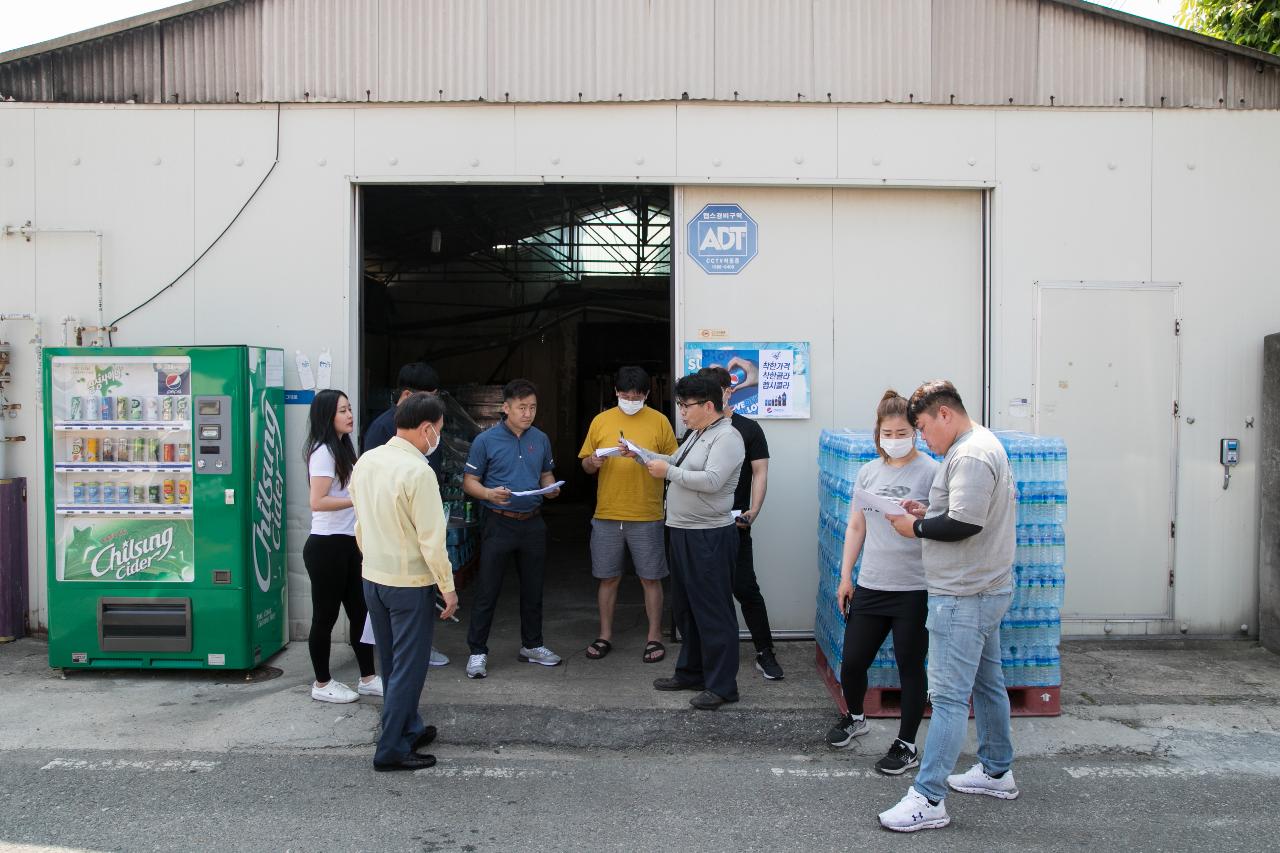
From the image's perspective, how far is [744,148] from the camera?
6.28 meters

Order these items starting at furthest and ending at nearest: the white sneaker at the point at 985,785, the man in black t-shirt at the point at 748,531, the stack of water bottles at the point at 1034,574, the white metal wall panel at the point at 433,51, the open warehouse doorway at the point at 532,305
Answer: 1. the open warehouse doorway at the point at 532,305
2. the white metal wall panel at the point at 433,51
3. the man in black t-shirt at the point at 748,531
4. the stack of water bottles at the point at 1034,574
5. the white sneaker at the point at 985,785

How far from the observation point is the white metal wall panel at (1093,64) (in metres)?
6.35

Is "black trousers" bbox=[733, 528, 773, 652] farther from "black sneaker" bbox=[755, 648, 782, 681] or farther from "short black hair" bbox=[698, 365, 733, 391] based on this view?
"short black hair" bbox=[698, 365, 733, 391]

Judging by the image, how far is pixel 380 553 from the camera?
4184 millimetres

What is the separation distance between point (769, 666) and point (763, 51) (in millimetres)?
4138

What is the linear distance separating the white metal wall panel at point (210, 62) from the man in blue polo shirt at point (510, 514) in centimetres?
294

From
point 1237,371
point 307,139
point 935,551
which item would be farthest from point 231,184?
point 1237,371

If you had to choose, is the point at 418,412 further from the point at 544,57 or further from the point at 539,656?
the point at 544,57

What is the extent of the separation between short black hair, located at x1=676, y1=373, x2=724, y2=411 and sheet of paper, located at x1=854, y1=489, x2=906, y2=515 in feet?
3.72

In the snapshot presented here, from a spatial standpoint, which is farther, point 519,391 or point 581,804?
point 519,391

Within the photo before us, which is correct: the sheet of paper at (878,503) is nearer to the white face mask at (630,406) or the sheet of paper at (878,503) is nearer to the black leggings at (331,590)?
the white face mask at (630,406)

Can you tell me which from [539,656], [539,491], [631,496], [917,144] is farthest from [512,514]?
[917,144]

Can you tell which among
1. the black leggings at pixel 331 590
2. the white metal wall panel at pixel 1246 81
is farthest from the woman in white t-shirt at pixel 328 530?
the white metal wall panel at pixel 1246 81

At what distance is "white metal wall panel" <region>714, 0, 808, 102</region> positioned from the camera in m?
6.29
